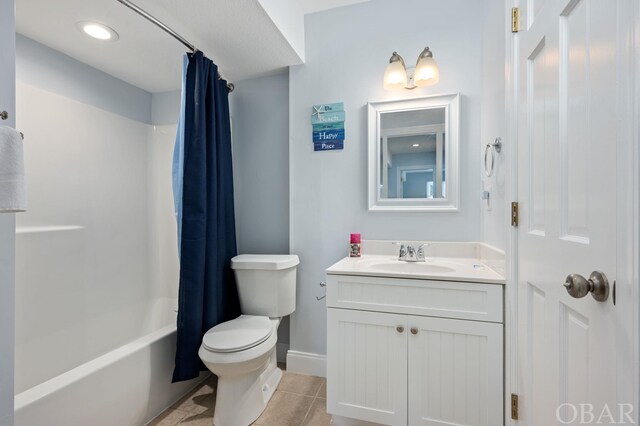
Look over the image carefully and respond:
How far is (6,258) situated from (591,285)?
→ 1.60m

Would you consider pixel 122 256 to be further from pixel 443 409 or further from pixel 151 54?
pixel 443 409

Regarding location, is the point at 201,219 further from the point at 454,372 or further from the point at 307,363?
the point at 454,372

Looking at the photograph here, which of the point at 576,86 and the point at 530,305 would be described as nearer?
the point at 576,86

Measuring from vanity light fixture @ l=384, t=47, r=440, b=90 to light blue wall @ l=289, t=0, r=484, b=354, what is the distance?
0.06 meters

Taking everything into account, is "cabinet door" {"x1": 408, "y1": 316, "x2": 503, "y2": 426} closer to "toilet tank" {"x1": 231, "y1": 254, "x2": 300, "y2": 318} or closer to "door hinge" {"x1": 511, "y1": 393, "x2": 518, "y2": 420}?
"door hinge" {"x1": 511, "y1": 393, "x2": 518, "y2": 420}

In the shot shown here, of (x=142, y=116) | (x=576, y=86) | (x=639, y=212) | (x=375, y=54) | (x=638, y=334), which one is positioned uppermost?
(x=375, y=54)

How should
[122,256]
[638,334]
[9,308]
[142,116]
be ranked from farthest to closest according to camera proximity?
[142,116]
[122,256]
[9,308]
[638,334]

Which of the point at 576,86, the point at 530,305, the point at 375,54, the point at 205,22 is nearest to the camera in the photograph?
the point at 576,86

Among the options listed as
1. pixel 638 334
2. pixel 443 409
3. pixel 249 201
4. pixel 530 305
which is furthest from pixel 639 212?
pixel 249 201

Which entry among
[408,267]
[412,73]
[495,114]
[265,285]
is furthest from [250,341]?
[412,73]

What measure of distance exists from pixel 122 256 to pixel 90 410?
1249mm

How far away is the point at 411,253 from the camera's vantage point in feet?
5.65

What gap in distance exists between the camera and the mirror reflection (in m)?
1.78

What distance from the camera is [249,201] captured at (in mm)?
2293
